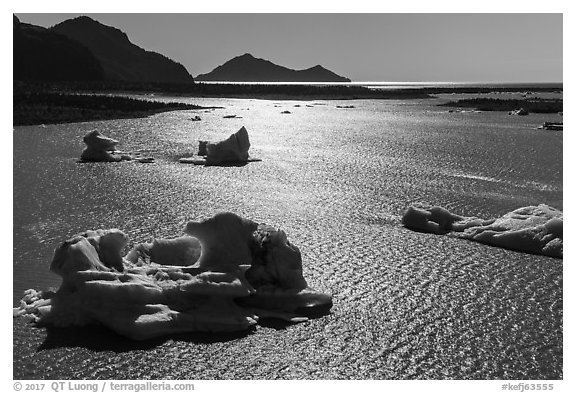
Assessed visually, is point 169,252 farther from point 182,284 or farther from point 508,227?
point 508,227

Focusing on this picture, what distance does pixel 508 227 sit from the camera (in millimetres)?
18016

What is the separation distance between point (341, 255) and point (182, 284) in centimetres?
582

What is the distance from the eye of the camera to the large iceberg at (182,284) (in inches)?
440

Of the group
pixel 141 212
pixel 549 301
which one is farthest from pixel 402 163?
pixel 549 301

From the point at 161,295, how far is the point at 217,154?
20.7 m

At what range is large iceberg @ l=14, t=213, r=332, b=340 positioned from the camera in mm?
11164

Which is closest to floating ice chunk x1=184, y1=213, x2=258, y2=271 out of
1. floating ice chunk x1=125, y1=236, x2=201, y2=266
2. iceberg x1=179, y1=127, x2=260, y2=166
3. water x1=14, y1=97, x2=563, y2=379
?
floating ice chunk x1=125, y1=236, x2=201, y2=266

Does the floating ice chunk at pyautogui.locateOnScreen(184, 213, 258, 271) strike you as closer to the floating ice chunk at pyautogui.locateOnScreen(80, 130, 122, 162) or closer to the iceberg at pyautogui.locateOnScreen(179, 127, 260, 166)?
the iceberg at pyautogui.locateOnScreen(179, 127, 260, 166)

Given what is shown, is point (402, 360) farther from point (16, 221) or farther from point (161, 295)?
point (16, 221)

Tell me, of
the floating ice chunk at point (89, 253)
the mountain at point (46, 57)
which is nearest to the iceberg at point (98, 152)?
the floating ice chunk at point (89, 253)

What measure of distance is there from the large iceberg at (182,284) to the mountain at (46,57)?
129 meters

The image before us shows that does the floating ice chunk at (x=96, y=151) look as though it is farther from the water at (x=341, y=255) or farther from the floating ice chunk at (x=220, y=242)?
the floating ice chunk at (x=220, y=242)

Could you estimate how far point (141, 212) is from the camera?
20609 mm

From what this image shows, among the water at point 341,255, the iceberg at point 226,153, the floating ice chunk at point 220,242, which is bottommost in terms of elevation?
the water at point 341,255
